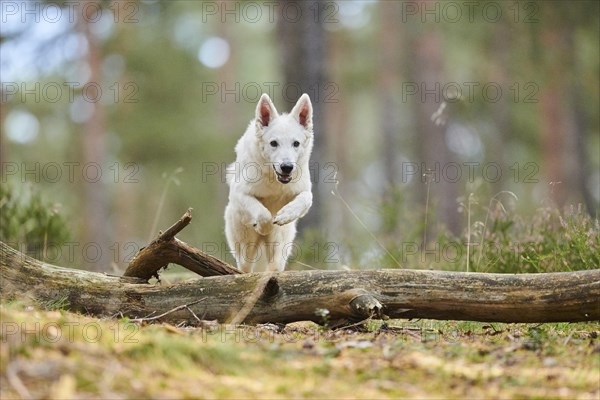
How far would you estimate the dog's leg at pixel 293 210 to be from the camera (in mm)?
6414

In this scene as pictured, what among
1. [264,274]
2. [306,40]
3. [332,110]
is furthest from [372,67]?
[264,274]

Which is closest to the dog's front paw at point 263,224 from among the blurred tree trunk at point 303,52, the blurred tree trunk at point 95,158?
the blurred tree trunk at point 303,52

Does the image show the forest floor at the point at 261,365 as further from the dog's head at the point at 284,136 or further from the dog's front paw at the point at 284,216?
the dog's head at the point at 284,136

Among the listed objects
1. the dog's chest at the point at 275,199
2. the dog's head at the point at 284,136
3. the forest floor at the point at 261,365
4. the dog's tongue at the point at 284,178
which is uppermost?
the dog's head at the point at 284,136

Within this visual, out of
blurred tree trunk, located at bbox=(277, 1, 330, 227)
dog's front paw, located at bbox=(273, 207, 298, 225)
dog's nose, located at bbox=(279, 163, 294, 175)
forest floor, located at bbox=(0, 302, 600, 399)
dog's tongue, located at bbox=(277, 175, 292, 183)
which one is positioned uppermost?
blurred tree trunk, located at bbox=(277, 1, 330, 227)

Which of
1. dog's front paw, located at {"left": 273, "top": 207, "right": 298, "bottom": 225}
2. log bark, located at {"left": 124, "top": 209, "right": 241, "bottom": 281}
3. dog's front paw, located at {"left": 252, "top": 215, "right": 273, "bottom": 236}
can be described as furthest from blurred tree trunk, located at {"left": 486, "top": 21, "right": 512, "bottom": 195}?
log bark, located at {"left": 124, "top": 209, "right": 241, "bottom": 281}

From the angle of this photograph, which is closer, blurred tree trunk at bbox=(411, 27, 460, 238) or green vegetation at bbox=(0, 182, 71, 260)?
green vegetation at bbox=(0, 182, 71, 260)

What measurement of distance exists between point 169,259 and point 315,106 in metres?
6.76

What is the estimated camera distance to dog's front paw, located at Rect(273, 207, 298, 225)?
6406 millimetres

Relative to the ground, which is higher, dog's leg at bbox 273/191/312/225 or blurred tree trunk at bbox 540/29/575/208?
blurred tree trunk at bbox 540/29/575/208

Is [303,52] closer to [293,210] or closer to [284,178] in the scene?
[284,178]

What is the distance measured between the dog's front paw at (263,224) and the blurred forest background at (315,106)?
55.2 inches

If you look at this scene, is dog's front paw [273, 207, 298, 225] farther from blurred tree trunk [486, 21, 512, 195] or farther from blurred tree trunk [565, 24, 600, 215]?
blurred tree trunk [486, 21, 512, 195]

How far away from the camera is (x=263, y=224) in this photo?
266 inches
